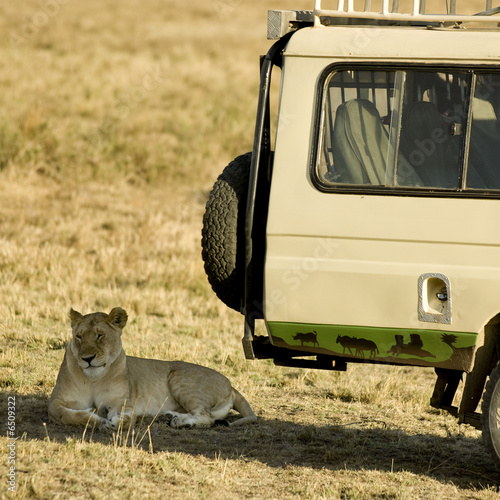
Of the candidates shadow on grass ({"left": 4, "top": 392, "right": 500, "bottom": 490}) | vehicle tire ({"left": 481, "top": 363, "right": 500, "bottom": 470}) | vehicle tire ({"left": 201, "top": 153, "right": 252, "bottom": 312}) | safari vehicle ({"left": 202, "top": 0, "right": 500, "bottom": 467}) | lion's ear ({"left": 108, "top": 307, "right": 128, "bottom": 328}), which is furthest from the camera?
lion's ear ({"left": 108, "top": 307, "right": 128, "bottom": 328})

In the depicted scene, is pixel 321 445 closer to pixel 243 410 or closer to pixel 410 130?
pixel 243 410

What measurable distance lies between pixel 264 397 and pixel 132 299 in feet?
11.8

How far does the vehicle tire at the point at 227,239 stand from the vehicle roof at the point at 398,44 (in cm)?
89

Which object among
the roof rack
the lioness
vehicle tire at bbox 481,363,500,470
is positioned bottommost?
the lioness

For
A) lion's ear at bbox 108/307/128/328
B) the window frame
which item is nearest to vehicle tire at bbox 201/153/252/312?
the window frame

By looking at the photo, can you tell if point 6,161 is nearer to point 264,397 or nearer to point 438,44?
point 264,397

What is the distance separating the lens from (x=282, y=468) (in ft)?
17.7

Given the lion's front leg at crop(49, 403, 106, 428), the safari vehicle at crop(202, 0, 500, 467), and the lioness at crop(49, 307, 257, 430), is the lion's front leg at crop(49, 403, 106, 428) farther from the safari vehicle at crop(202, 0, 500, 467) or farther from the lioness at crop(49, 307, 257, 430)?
the safari vehicle at crop(202, 0, 500, 467)

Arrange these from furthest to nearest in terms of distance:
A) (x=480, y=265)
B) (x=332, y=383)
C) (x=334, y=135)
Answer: (x=332, y=383) < (x=334, y=135) < (x=480, y=265)

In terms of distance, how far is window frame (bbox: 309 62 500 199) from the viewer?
468 cm

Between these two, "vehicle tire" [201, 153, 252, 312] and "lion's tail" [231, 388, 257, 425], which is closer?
"vehicle tire" [201, 153, 252, 312]

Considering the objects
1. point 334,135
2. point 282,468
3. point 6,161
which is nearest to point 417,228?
point 334,135

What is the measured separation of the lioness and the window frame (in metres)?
2.16

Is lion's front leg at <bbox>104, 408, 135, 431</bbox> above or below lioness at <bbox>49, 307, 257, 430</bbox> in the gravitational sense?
below
